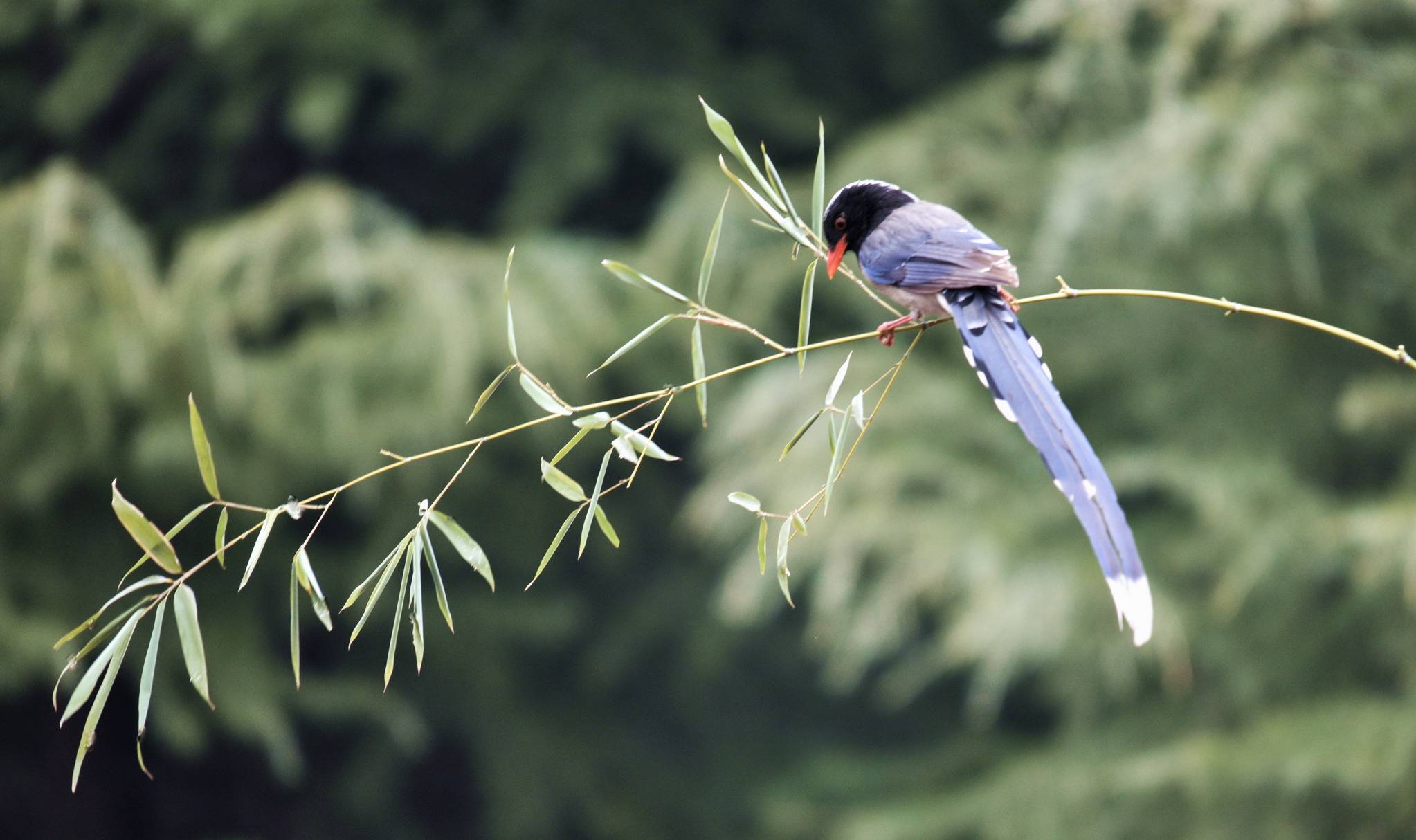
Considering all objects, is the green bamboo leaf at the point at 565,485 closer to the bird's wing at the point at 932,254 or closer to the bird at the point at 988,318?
the bird at the point at 988,318

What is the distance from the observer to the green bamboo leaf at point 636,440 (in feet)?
3.30

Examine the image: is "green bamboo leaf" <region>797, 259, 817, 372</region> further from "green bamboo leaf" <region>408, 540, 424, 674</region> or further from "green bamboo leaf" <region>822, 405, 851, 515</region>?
"green bamboo leaf" <region>408, 540, 424, 674</region>

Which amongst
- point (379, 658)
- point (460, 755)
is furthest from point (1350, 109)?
point (460, 755)

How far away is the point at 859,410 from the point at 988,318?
32cm

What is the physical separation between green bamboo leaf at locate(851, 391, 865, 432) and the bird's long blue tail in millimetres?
141

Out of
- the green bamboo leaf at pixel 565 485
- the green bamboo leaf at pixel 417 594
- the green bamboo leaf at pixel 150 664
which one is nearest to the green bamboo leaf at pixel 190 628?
the green bamboo leaf at pixel 150 664

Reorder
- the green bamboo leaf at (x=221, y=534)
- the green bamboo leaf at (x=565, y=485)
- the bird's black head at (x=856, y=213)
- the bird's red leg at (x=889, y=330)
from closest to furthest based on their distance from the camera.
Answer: the green bamboo leaf at (x=221, y=534)
the green bamboo leaf at (x=565, y=485)
the bird's red leg at (x=889, y=330)
the bird's black head at (x=856, y=213)

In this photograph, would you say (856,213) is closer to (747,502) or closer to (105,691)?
(747,502)

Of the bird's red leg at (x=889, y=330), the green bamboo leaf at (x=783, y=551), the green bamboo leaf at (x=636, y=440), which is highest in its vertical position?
the bird's red leg at (x=889, y=330)

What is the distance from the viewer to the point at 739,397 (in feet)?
15.0

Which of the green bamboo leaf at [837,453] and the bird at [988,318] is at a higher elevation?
the bird at [988,318]

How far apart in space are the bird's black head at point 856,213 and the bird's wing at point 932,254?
3 centimetres

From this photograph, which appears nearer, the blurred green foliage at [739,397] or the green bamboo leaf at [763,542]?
the green bamboo leaf at [763,542]

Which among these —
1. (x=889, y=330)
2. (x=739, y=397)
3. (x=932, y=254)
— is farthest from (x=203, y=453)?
(x=739, y=397)
